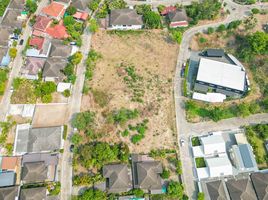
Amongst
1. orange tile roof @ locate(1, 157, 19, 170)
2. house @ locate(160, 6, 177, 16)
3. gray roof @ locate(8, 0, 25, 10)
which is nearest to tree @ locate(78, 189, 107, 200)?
orange tile roof @ locate(1, 157, 19, 170)

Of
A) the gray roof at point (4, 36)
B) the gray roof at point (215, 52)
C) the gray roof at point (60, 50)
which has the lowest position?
the gray roof at point (215, 52)

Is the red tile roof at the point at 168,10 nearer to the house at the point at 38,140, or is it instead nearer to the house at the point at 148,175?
the house at the point at 38,140

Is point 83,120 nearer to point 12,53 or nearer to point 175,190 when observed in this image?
point 175,190

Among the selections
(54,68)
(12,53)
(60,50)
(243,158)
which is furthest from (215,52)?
(12,53)

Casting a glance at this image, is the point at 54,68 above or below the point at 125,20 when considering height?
below

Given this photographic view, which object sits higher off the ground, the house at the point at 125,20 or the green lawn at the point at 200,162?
the house at the point at 125,20

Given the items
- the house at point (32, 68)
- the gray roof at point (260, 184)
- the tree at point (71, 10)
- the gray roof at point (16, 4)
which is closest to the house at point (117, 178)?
the gray roof at point (260, 184)

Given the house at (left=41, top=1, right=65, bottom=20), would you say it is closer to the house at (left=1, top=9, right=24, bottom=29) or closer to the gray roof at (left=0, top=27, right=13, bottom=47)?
the house at (left=1, top=9, right=24, bottom=29)
